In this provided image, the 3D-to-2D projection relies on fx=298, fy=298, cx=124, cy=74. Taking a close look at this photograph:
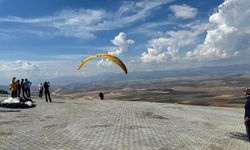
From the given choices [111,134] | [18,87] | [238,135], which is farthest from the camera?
[18,87]

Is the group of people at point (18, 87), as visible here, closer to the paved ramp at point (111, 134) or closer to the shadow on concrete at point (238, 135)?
the paved ramp at point (111, 134)

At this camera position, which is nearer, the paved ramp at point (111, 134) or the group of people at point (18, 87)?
the paved ramp at point (111, 134)

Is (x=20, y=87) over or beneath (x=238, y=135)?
over

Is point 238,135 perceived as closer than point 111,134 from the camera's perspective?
No

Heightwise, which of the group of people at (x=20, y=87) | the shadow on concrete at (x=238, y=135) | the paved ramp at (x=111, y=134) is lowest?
the shadow on concrete at (x=238, y=135)

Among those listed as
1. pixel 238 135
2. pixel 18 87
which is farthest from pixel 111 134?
pixel 18 87

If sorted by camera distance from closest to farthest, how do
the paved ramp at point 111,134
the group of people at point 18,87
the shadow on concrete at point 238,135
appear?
the paved ramp at point 111,134 → the shadow on concrete at point 238,135 → the group of people at point 18,87

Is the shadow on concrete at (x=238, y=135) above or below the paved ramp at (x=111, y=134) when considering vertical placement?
below

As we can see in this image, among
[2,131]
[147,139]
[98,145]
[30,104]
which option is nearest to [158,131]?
[147,139]

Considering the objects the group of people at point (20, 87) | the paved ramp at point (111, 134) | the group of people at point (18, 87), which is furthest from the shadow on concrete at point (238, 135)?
the group of people at point (18, 87)

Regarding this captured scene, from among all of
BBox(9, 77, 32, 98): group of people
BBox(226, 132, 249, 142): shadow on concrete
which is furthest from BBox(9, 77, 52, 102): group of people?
BBox(226, 132, 249, 142): shadow on concrete

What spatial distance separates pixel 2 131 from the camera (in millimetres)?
15297

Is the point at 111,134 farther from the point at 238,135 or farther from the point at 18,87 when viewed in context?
the point at 18,87

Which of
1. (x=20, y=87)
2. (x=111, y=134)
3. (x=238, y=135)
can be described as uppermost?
(x=20, y=87)
